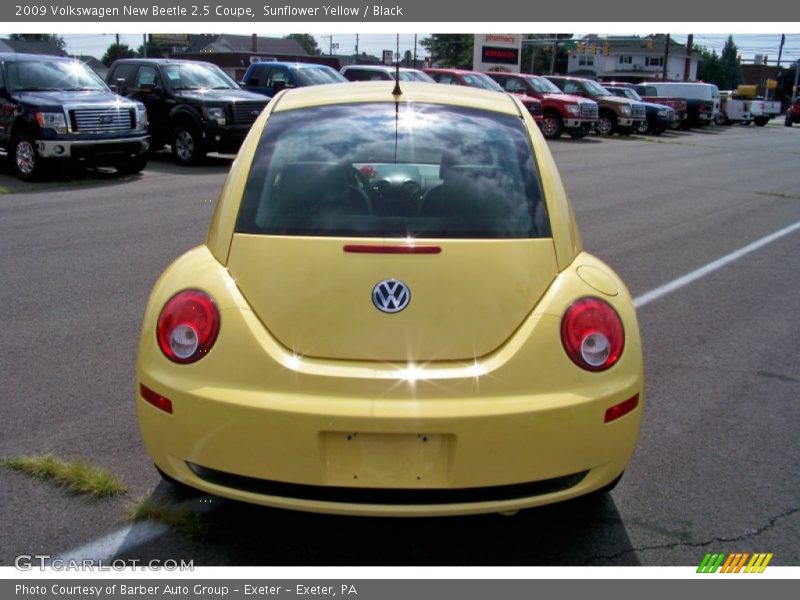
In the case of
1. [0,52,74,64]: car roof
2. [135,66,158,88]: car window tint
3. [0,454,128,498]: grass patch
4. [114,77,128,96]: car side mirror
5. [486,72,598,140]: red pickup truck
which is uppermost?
[0,52,74,64]: car roof

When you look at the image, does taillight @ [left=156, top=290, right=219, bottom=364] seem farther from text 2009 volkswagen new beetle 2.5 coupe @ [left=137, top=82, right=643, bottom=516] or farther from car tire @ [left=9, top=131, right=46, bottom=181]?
car tire @ [left=9, top=131, right=46, bottom=181]

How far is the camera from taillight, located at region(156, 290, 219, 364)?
2.85 meters

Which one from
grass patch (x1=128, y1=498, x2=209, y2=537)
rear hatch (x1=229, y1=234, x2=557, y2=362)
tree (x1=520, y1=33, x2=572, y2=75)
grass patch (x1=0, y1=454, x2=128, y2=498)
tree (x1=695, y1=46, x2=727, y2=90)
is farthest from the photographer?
tree (x1=695, y1=46, x2=727, y2=90)

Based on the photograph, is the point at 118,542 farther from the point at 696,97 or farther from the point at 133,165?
the point at 696,97

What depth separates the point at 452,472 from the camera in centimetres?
269

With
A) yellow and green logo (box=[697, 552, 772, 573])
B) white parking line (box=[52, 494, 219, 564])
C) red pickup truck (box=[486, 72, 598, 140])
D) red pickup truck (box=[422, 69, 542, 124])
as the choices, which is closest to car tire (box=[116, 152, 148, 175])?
white parking line (box=[52, 494, 219, 564])

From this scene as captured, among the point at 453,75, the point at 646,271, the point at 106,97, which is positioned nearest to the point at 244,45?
the point at 453,75

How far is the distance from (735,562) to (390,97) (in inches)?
94.4

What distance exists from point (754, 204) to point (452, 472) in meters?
12.1

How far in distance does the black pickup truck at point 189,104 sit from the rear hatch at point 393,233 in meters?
12.3

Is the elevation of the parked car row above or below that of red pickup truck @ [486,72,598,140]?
above

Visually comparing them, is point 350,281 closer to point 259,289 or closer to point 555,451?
point 259,289
